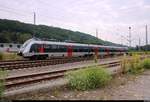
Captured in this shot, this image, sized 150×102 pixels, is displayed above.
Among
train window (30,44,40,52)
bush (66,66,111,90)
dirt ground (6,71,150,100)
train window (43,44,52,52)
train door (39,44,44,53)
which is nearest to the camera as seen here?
dirt ground (6,71,150,100)

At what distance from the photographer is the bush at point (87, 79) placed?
12.5 m

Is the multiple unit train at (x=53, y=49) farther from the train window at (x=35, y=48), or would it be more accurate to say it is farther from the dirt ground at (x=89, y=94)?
the dirt ground at (x=89, y=94)

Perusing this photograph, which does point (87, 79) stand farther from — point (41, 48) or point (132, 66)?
point (41, 48)

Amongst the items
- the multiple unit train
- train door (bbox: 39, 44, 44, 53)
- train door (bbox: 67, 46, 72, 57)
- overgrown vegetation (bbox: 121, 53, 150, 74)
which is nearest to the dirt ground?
overgrown vegetation (bbox: 121, 53, 150, 74)

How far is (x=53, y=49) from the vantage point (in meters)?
38.6

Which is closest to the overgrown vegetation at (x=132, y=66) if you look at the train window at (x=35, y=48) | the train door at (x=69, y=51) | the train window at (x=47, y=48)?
the train window at (x=35, y=48)

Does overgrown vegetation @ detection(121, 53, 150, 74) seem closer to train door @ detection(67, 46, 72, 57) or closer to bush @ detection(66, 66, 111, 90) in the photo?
bush @ detection(66, 66, 111, 90)

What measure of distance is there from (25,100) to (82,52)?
37119mm

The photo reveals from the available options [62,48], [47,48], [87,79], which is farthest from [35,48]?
[87,79]

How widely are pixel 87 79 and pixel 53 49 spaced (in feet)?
85.5

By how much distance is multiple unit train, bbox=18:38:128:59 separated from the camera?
35.2m

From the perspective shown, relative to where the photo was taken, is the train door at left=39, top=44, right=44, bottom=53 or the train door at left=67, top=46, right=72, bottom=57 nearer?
the train door at left=39, top=44, right=44, bottom=53

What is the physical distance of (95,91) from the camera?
12.0 m

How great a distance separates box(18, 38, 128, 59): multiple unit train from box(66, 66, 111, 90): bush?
72.6ft
